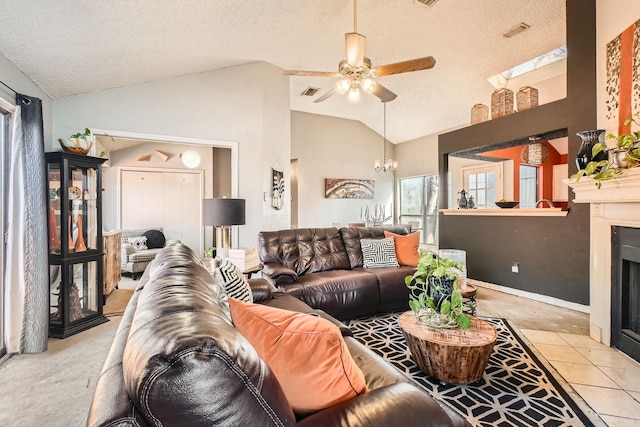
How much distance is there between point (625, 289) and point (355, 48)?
3018mm

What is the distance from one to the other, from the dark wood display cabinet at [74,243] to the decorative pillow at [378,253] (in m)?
2.88

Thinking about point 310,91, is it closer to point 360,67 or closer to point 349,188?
point 349,188

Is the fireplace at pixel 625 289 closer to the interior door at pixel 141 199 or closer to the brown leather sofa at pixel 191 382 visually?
the brown leather sofa at pixel 191 382

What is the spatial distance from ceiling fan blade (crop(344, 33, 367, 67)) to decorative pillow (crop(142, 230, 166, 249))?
485 cm

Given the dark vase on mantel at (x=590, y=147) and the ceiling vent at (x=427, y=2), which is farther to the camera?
the ceiling vent at (x=427, y=2)

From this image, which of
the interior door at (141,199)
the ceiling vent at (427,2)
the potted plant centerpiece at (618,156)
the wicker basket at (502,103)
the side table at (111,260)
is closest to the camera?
the potted plant centerpiece at (618,156)

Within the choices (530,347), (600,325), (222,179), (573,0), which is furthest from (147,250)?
(573,0)


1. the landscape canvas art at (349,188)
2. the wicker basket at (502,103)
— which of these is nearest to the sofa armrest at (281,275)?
the wicker basket at (502,103)

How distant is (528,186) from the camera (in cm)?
666

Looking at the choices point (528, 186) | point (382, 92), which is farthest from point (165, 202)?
point (528, 186)

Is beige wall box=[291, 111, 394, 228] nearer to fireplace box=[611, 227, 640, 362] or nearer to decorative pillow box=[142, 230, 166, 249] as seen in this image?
decorative pillow box=[142, 230, 166, 249]

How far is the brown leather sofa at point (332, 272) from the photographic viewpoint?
3.05 metres

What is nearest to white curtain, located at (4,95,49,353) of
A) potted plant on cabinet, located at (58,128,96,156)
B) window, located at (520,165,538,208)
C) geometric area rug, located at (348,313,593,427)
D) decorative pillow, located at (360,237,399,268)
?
potted plant on cabinet, located at (58,128,96,156)

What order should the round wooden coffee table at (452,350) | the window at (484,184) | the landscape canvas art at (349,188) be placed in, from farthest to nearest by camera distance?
the landscape canvas art at (349,188), the window at (484,184), the round wooden coffee table at (452,350)
